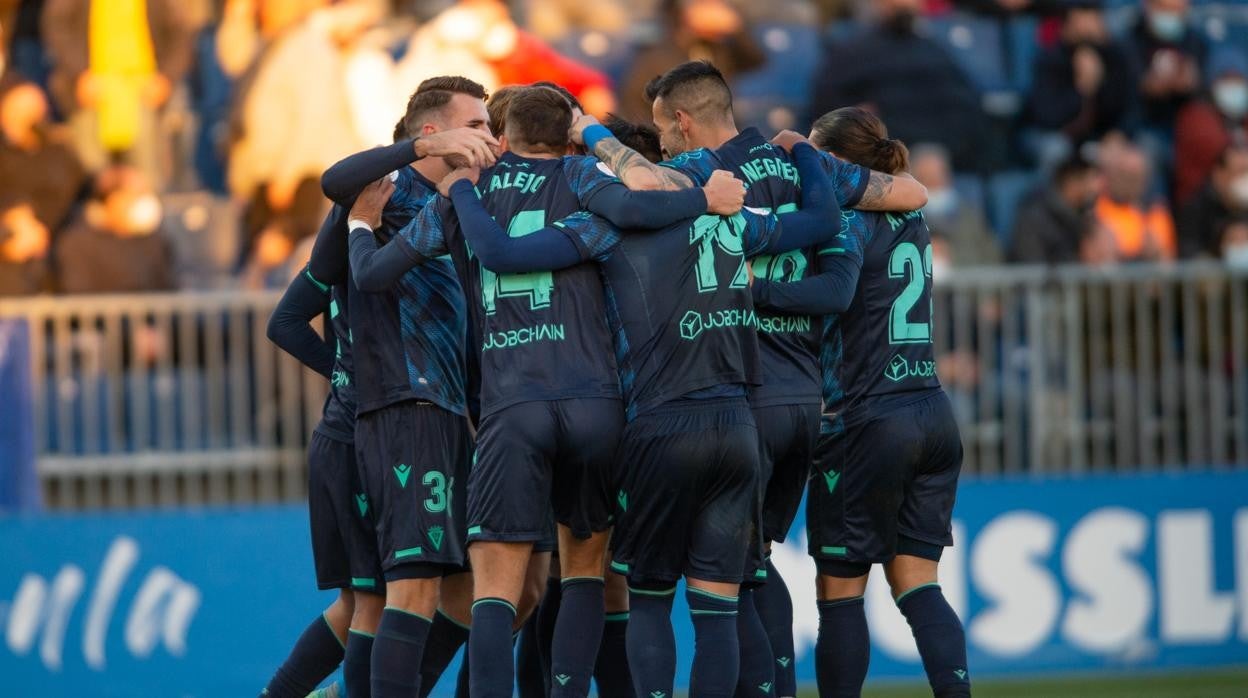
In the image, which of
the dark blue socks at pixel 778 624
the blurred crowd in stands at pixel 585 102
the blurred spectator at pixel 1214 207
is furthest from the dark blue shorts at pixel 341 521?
the blurred spectator at pixel 1214 207

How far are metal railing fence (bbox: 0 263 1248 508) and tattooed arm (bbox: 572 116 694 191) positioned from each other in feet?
16.3

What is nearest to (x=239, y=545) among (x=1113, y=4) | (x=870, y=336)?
(x=870, y=336)

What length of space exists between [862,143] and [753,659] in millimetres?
2199

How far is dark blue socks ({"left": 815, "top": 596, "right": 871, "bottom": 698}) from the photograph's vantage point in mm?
8289

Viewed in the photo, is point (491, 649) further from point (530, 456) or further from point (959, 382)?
point (959, 382)

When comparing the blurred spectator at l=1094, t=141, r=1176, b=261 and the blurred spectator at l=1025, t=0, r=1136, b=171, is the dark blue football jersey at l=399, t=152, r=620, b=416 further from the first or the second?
the blurred spectator at l=1025, t=0, r=1136, b=171

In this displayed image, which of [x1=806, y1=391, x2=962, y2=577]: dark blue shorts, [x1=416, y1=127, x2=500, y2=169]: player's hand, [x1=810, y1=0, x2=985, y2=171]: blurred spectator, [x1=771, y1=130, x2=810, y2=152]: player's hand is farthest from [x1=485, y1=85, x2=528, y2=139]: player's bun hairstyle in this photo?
[x1=810, y1=0, x2=985, y2=171]: blurred spectator

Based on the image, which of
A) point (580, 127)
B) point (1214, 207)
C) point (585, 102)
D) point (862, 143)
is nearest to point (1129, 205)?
point (1214, 207)

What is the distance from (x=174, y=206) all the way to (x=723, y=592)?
300 inches

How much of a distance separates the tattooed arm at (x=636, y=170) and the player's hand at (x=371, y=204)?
2.82ft

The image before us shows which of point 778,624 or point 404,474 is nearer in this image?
point 404,474

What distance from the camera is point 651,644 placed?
7633 millimetres

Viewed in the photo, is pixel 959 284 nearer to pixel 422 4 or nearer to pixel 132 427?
pixel 132 427

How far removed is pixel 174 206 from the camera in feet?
46.6
